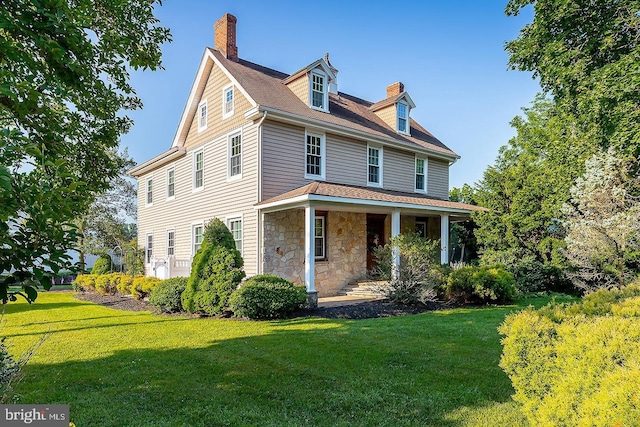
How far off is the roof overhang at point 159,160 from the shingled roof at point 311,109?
14.9ft

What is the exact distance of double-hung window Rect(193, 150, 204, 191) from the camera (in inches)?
599

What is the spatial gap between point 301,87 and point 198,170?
5283 millimetres

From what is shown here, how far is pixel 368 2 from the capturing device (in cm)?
1130

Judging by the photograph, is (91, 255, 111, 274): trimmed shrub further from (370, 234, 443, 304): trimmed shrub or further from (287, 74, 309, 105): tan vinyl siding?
(370, 234, 443, 304): trimmed shrub

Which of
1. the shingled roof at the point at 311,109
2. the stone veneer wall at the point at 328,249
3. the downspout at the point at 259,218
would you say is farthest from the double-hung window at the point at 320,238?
the shingled roof at the point at 311,109

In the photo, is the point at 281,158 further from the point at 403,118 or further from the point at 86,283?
the point at 86,283

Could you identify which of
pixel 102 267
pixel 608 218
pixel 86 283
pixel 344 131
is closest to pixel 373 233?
pixel 344 131

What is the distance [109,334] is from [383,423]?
638cm

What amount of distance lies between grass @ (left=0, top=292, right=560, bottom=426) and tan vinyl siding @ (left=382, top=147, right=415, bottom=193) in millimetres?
7962

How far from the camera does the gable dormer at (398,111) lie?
1661 cm

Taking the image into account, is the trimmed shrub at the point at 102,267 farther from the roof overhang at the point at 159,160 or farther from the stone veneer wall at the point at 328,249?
the stone veneer wall at the point at 328,249

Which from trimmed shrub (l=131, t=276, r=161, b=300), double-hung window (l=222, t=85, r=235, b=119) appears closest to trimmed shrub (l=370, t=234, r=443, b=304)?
double-hung window (l=222, t=85, r=235, b=119)

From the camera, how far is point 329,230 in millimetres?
13461

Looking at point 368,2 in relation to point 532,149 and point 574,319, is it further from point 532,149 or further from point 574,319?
point 532,149
